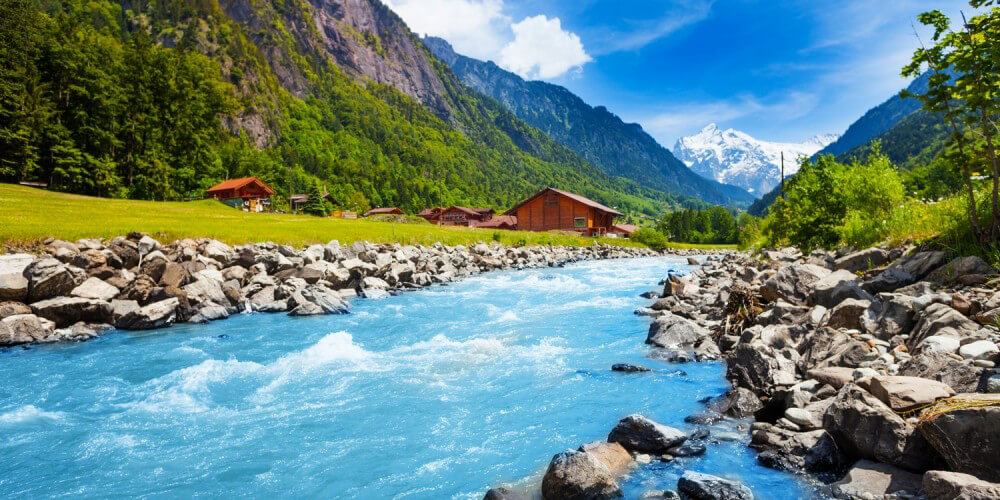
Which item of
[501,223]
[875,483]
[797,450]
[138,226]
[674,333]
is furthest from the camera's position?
[501,223]

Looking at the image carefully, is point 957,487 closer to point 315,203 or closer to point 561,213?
point 561,213

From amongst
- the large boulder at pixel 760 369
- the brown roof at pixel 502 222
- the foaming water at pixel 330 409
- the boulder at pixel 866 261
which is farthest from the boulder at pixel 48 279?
the brown roof at pixel 502 222

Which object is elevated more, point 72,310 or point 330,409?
point 72,310

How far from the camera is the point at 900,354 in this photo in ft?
24.6

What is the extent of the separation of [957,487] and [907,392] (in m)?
1.67

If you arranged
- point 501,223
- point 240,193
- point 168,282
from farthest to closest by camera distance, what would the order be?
point 501,223 < point 240,193 < point 168,282

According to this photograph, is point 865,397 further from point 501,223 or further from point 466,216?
point 466,216

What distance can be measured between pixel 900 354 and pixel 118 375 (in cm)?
1519

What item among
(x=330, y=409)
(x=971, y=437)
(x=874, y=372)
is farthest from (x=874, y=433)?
(x=330, y=409)

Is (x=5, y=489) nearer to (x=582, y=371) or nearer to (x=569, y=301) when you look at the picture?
(x=582, y=371)

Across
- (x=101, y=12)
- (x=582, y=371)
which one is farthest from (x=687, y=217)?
(x=101, y=12)

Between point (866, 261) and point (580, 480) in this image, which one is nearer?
point (580, 480)

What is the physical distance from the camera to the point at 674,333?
1337cm

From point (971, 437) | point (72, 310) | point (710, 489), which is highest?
point (971, 437)
